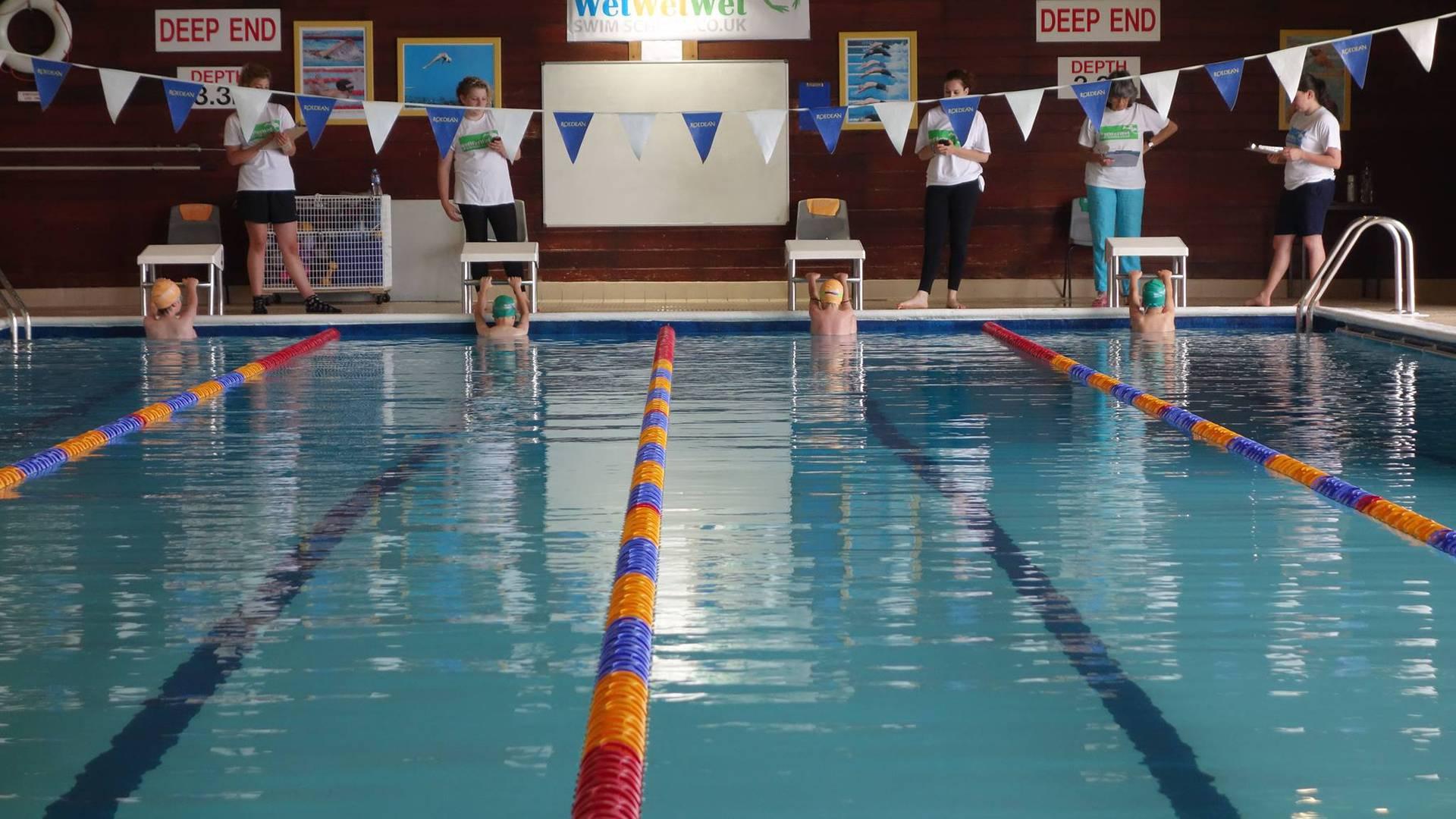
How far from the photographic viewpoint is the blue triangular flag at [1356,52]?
8.77m

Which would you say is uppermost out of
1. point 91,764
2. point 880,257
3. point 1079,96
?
point 1079,96

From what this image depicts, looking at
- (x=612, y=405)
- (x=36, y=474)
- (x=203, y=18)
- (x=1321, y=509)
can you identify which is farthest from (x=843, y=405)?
(x=203, y=18)

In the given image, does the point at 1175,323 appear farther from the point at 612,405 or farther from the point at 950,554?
the point at 950,554

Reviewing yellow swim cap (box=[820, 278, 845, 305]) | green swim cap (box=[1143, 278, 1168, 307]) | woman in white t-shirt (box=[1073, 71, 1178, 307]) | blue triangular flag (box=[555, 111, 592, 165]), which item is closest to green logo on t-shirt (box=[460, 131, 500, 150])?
blue triangular flag (box=[555, 111, 592, 165])

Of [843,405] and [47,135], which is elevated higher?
[47,135]

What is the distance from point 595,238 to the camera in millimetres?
12984

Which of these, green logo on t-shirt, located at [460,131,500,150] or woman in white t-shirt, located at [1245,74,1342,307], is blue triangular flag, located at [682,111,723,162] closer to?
green logo on t-shirt, located at [460,131,500,150]

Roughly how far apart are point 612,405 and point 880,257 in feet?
22.1

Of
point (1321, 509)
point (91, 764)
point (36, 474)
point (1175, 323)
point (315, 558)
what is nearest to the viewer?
point (91, 764)

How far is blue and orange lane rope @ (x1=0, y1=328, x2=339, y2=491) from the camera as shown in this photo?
193 inches

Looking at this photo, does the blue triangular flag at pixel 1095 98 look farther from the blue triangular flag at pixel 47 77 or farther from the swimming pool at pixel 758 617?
the blue triangular flag at pixel 47 77

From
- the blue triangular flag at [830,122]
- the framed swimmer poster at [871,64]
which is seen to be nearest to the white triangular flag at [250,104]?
the blue triangular flag at [830,122]

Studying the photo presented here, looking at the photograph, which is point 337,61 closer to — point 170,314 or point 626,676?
point 170,314

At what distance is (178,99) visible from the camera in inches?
388
